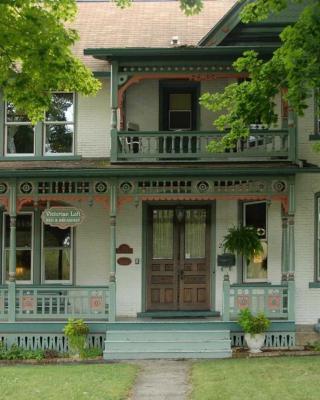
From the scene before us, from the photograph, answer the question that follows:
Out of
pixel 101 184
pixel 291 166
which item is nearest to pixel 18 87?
pixel 101 184

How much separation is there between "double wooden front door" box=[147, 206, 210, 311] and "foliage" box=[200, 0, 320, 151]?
397 centimetres

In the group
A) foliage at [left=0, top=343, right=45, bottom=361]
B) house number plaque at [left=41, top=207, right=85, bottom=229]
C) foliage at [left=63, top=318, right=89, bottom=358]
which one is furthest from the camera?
house number plaque at [left=41, top=207, right=85, bottom=229]

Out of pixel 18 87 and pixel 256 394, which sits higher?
pixel 18 87

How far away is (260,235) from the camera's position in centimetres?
1762

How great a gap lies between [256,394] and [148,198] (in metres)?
6.36

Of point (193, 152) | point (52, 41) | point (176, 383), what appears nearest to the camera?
point (52, 41)

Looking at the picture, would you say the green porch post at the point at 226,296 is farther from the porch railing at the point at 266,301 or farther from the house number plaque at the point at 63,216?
the house number plaque at the point at 63,216

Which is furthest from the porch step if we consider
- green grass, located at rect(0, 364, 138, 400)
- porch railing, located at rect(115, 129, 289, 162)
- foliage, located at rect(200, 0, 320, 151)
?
foliage, located at rect(200, 0, 320, 151)

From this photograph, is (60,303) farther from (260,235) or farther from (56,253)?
(260,235)

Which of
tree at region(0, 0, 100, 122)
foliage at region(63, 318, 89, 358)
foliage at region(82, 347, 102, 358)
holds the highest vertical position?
tree at region(0, 0, 100, 122)

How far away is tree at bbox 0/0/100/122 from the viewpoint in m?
11.2

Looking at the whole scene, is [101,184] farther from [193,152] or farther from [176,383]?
[176,383]

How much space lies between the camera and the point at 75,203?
1825cm

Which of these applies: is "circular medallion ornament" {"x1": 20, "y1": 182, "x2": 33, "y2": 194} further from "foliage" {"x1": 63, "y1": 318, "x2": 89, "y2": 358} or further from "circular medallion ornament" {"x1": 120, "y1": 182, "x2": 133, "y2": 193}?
"foliage" {"x1": 63, "y1": 318, "x2": 89, "y2": 358}
